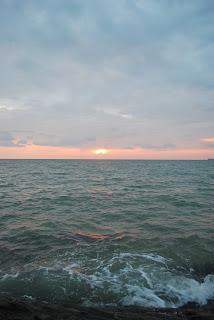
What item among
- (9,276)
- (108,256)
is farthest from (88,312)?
(108,256)

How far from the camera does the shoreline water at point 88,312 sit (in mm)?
Result: 4434

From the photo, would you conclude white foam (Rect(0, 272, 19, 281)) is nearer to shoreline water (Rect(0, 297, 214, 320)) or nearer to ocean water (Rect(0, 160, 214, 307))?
ocean water (Rect(0, 160, 214, 307))

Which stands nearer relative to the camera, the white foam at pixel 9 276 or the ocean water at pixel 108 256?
the ocean water at pixel 108 256

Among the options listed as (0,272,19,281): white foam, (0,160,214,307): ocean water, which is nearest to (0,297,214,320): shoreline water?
(0,160,214,307): ocean water

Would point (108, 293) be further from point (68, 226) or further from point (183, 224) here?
point (183, 224)

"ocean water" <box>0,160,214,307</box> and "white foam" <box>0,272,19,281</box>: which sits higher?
"white foam" <box>0,272,19,281</box>

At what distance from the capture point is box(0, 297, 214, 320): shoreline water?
4.43m

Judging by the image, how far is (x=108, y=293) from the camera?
6.13m

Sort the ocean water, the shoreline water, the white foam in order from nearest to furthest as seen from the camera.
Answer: the shoreline water
the ocean water
the white foam

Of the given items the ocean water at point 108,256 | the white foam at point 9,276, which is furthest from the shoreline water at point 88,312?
the white foam at point 9,276

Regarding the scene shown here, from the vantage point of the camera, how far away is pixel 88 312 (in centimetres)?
Result: 479

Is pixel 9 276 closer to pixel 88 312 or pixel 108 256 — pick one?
pixel 88 312

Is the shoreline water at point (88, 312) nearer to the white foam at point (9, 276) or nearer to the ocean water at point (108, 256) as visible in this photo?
the ocean water at point (108, 256)

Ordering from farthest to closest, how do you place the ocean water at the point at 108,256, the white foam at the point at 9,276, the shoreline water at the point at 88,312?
the white foam at the point at 9,276 → the ocean water at the point at 108,256 → the shoreline water at the point at 88,312
